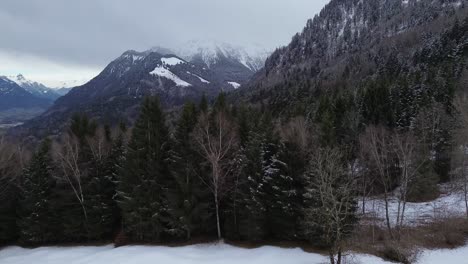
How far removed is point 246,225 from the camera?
30.0 m

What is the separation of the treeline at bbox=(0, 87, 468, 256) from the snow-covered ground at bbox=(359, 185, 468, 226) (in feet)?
9.85

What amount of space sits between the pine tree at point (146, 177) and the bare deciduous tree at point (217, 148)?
12.8 ft

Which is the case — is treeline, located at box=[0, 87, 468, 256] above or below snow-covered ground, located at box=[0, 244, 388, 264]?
above

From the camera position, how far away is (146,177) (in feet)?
107

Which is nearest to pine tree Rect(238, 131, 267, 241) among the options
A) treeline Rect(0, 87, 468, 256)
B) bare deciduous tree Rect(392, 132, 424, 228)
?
treeline Rect(0, 87, 468, 256)

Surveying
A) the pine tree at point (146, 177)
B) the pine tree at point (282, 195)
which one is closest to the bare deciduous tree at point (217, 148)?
the pine tree at point (282, 195)

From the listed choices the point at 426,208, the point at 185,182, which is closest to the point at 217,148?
the point at 185,182

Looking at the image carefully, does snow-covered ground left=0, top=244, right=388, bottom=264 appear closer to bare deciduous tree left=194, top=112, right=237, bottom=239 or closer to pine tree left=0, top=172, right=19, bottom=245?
bare deciduous tree left=194, top=112, right=237, bottom=239

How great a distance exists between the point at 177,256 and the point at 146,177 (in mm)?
8240

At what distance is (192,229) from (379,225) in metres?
Result: 18.6

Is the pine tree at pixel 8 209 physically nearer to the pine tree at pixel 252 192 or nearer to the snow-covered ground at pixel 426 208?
the pine tree at pixel 252 192

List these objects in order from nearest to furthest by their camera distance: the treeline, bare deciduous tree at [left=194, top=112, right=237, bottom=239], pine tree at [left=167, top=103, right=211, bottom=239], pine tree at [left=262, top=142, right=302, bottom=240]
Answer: pine tree at [left=262, top=142, right=302, bottom=240]
the treeline
bare deciduous tree at [left=194, top=112, right=237, bottom=239]
pine tree at [left=167, top=103, right=211, bottom=239]

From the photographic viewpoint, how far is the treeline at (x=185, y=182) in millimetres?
29609

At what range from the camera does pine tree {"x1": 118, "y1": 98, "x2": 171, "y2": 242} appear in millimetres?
31906
